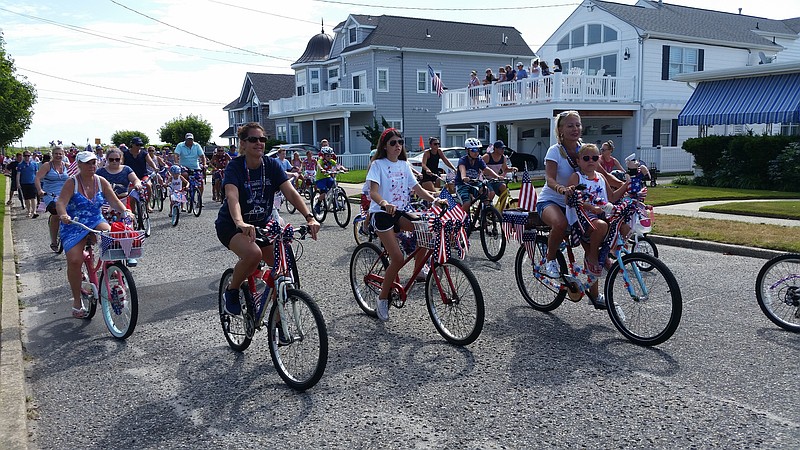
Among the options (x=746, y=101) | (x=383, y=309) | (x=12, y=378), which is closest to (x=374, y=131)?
(x=746, y=101)

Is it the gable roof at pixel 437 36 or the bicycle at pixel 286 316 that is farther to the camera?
the gable roof at pixel 437 36

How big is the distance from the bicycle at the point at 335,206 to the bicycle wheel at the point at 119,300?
8270 millimetres

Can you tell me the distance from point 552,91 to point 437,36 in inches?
707

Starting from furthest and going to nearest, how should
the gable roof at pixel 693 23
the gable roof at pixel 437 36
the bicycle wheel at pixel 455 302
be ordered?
the gable roof at pixel 437 36 < the gable roof at pixel 693 23 < the bicycle wheel at pixel 455 302

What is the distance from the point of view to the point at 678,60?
30781mm

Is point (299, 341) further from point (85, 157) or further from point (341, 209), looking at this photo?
point (341, 209)

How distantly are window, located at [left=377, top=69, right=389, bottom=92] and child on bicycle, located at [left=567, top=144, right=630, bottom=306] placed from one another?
119 feet

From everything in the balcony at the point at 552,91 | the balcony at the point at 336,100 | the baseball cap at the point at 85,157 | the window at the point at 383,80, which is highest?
the window at the point at 383,80

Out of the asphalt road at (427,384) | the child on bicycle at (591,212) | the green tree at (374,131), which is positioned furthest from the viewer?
the green tree at (374,131)

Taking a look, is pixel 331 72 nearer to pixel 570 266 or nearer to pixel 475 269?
pixel 475 269

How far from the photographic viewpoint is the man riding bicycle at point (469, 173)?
1111 centimetres

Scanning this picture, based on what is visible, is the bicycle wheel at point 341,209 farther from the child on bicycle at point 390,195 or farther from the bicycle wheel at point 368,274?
the child on bicycle at point 390,195

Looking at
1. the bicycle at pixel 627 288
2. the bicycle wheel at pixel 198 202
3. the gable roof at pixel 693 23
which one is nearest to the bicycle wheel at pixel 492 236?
the bicycle at pixel 627 288

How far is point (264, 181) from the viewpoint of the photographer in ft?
18.0
